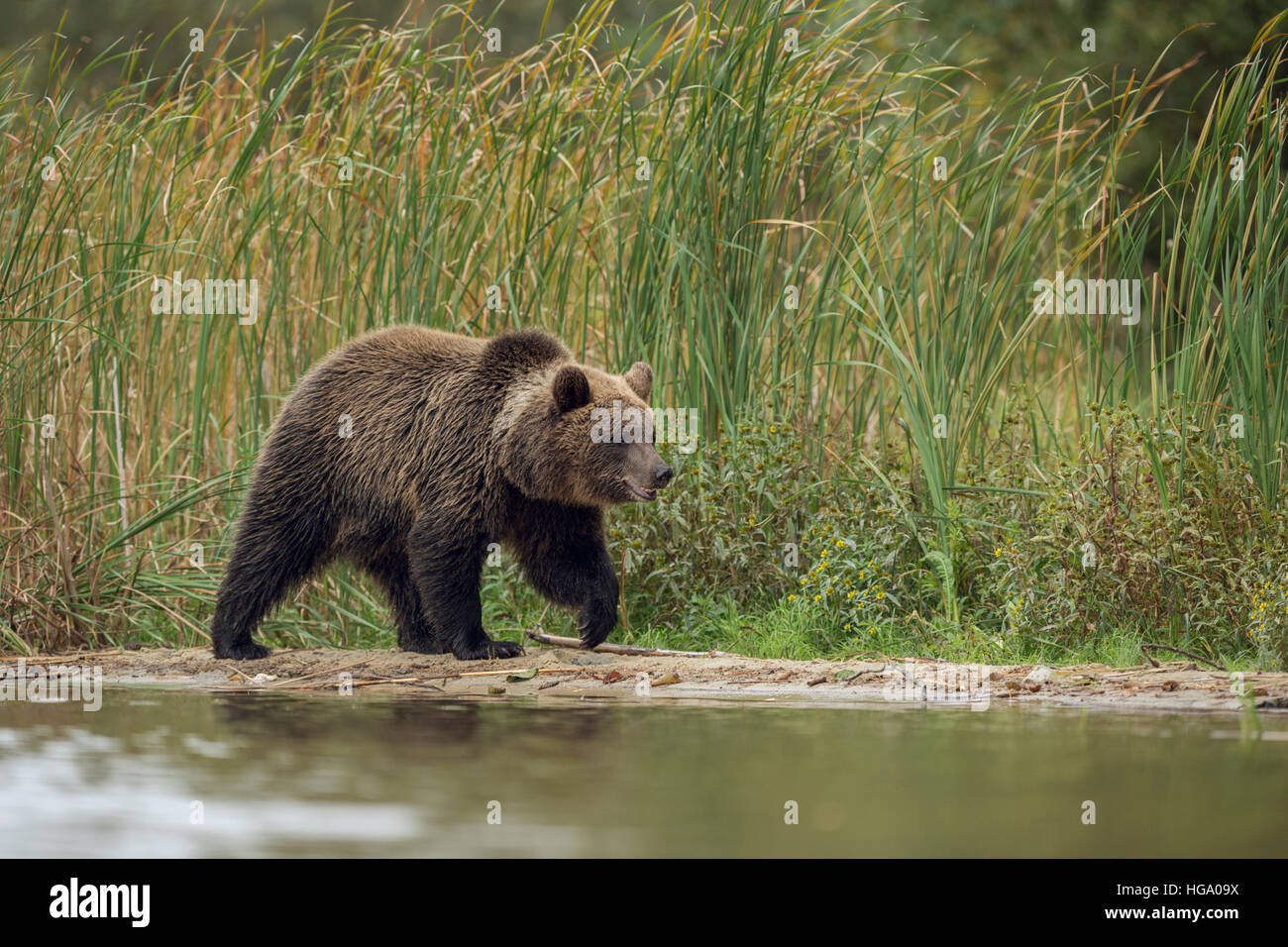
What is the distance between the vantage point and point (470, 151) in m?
8.63

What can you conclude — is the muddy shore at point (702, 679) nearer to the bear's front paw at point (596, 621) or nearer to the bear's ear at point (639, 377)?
the bear's front paw at point (596, 621)

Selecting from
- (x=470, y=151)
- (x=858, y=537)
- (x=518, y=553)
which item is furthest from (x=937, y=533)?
(x=470, y=151)

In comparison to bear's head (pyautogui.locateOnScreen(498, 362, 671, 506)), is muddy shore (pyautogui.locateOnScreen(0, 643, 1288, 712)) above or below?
below

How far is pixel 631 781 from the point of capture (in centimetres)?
432

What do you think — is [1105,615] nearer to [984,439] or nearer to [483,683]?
[984,439]

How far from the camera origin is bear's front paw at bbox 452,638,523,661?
7090 millimetres

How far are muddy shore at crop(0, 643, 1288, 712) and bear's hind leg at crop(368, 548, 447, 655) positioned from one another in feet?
0.42

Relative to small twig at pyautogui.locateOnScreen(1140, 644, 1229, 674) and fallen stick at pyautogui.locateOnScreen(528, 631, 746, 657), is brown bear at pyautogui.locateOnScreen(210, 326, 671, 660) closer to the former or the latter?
fallen stick at pyautogui.locateOnScreen(528, 631, 746, 657)

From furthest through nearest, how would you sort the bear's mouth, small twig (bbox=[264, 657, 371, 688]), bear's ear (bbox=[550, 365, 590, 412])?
bear's ear (bbox=[550, 365, 590, 412]) < the bear's mouth < small twig (bbox=[264, 657, 371, 688])

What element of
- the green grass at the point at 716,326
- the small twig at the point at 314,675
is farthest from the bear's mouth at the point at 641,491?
the small twig at the point at 314,675

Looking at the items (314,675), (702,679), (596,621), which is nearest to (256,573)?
(314,675)

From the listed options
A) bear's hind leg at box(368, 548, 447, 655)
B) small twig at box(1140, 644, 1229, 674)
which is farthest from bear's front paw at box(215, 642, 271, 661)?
small twig at box(1140, 644, 1229, 674)

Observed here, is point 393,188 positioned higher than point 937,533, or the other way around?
point 393,188
